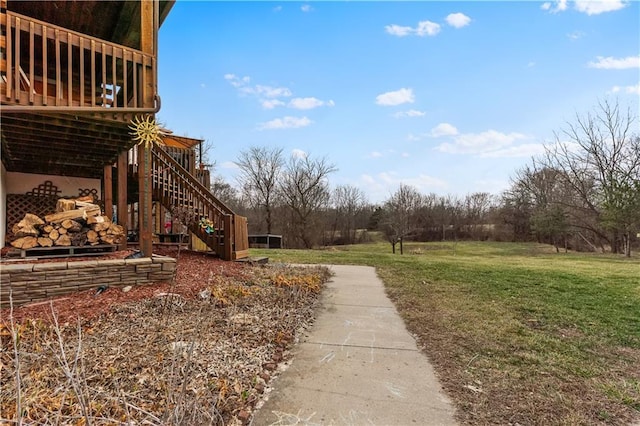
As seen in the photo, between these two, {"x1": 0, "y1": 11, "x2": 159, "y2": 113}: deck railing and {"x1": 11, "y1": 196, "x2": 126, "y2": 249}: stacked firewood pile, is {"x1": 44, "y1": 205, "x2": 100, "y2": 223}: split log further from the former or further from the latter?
{"x1": 0, "y1": 11, "x2": 159, "y2": 113}: deck railing

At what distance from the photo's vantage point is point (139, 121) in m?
4.33

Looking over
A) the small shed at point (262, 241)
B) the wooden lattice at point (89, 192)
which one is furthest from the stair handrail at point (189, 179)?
the small shed at point (262, 241)

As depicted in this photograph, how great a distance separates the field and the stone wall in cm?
345

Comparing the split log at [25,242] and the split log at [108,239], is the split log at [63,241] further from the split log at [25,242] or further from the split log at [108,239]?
the split log at [108,239]

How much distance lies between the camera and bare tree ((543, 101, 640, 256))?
15594 mm

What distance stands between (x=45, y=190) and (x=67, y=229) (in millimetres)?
2631

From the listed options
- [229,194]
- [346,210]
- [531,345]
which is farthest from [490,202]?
[531,345]

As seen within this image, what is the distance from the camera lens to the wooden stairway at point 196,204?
22.0ft

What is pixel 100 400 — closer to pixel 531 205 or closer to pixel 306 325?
pixel 306 325

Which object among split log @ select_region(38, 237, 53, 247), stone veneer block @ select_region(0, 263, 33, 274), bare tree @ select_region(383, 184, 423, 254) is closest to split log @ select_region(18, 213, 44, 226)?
split log @ select_region(38, 237, 53, 247)

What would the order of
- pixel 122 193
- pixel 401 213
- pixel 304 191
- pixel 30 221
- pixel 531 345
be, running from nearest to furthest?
1. pixel 531 345
2. pixel 30 221
3. pixel 122 193
4. pixel 401 213
5. pixel 304 191

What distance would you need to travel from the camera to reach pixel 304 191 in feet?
81.7

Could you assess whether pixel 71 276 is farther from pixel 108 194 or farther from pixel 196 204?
pixel 196 204

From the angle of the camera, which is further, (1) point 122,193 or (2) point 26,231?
(1) point 122,193
